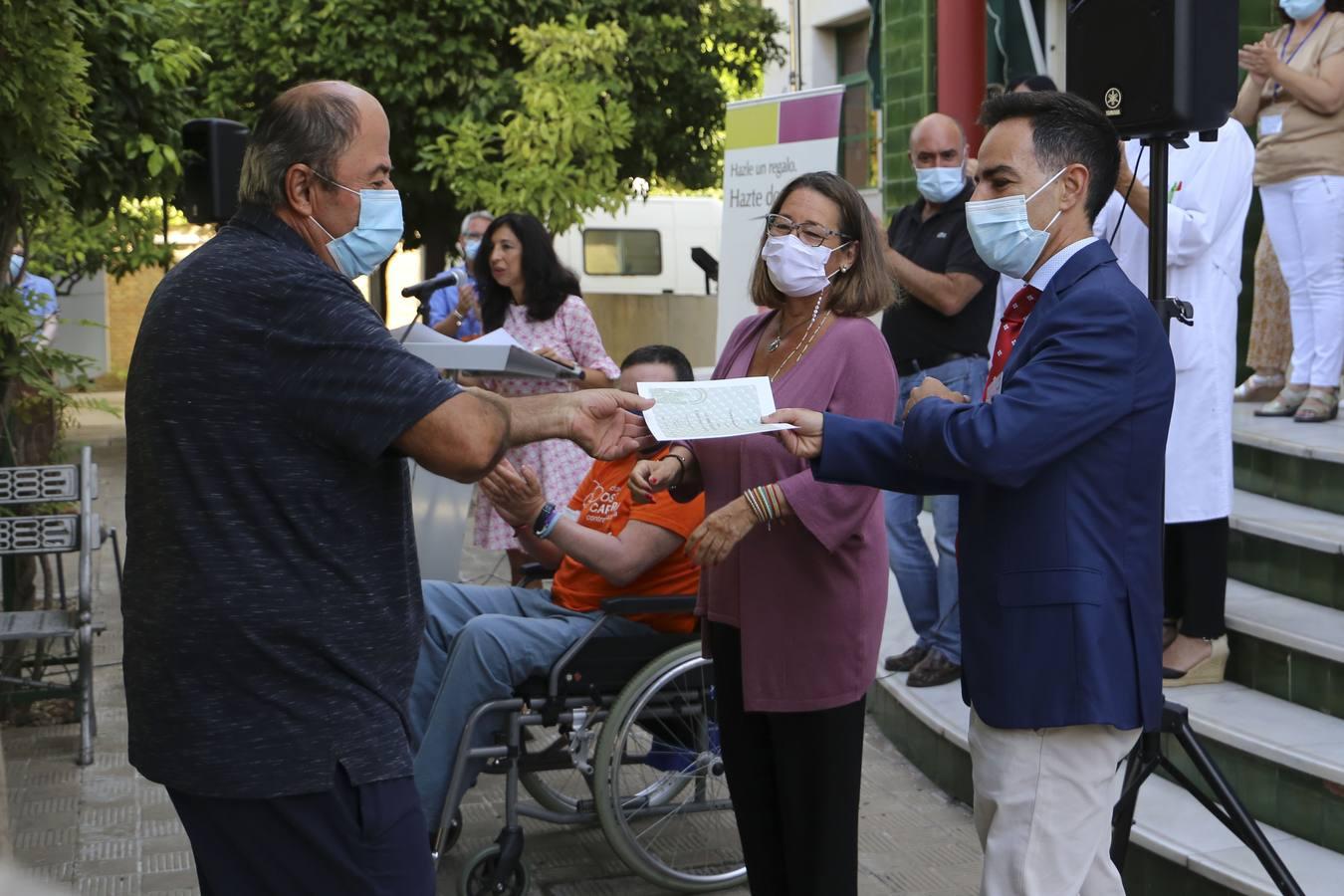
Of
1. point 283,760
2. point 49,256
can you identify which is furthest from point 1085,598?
point 49,256

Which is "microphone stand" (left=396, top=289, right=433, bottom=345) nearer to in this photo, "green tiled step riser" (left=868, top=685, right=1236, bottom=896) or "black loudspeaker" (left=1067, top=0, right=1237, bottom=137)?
"black loudspeaker" (left=1067, top=0, right=1237, bottom=137)

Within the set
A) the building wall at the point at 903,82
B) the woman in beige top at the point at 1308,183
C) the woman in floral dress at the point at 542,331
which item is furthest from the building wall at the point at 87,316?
the woman in beige top at the point at 1308,183

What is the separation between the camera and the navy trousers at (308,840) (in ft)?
7.78

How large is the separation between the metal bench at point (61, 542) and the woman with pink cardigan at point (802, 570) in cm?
330

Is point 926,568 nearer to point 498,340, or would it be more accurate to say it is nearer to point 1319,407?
point 498,340

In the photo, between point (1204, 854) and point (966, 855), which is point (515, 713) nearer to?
point (966, 855)

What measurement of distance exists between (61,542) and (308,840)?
4.12 metres

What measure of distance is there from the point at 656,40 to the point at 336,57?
3.23 m

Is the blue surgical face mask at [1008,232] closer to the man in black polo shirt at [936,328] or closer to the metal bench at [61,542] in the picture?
the man in black polo shirt at [936,328]

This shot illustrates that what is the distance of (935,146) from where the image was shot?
18.7 ft

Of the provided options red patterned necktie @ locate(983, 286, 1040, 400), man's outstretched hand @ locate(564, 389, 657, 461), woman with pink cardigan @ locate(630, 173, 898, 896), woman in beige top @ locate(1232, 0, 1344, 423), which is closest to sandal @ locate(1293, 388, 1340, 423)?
woman in beige top @ locate(1232, 0, 1344, 423)

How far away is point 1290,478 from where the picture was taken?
5902mm

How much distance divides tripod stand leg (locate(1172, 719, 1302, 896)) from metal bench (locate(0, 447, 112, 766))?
4.18 metres

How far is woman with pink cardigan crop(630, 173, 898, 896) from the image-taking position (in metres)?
3.35
